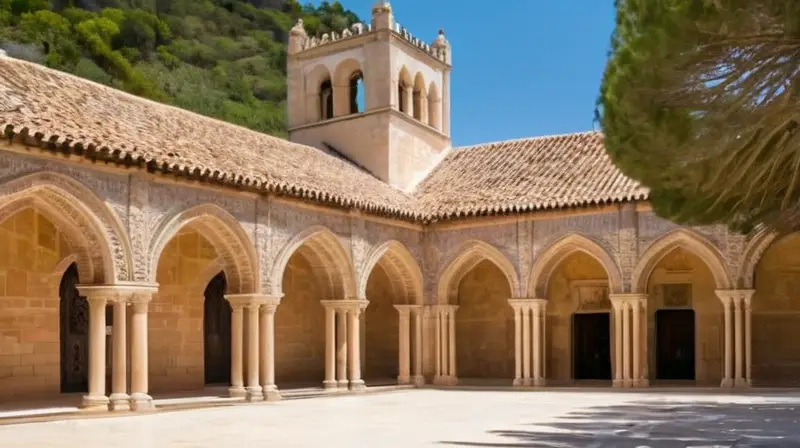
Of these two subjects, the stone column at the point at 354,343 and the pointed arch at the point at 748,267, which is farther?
the stone column at the point at 354,343

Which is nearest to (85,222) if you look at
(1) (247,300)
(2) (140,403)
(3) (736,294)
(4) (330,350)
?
(2) (140,403)

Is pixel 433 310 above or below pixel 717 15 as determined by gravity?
below

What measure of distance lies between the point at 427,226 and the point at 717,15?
1466 centimetres

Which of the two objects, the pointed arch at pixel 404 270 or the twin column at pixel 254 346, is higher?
the pointed arch at pixel 404 270

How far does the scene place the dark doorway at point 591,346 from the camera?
2411cm

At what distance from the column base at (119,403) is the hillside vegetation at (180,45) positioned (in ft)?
111

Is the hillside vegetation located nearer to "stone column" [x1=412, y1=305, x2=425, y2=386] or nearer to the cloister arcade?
the cloister arcade

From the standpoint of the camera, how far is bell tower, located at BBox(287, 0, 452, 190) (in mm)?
26031

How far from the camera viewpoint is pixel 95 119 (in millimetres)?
16375

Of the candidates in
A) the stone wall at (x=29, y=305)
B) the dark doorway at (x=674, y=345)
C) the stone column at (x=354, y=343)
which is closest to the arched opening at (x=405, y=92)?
the stone column at (x=354, y=343)

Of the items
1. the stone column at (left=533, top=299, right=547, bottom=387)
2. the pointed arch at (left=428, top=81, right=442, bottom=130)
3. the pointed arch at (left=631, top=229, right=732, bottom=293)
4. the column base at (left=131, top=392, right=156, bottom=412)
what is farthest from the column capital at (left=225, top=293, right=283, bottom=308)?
the pointed arch at (left=428, top=81, right=442, bottom=130)

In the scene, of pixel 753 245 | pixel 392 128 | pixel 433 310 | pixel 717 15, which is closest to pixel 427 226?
pixel 433 310

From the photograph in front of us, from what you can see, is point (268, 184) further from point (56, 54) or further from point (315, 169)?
point (56, 54)

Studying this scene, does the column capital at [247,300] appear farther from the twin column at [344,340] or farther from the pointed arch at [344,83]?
the pointed arch at [344,83]
